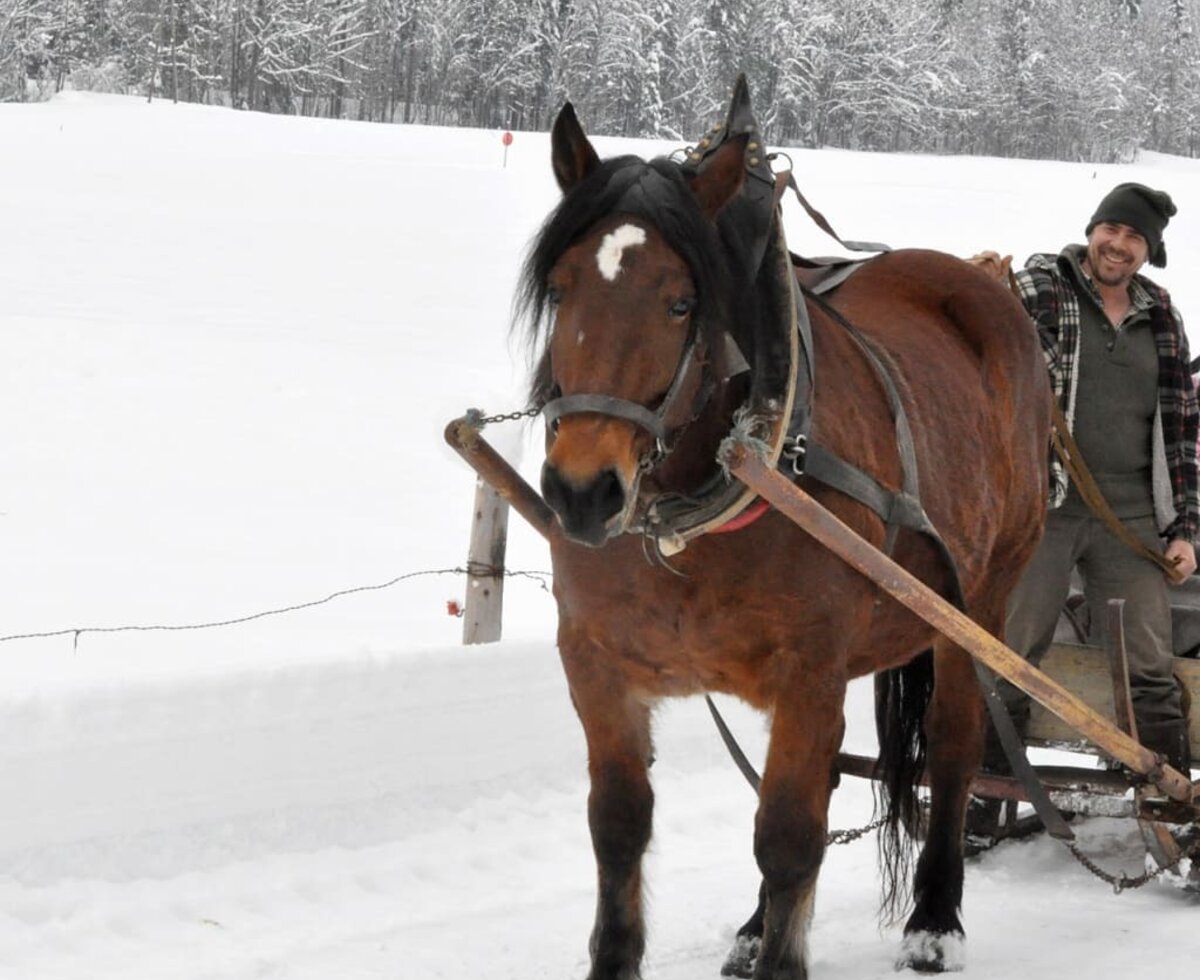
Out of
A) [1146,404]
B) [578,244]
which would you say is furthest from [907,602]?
[1146,404]

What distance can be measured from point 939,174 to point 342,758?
34724mm

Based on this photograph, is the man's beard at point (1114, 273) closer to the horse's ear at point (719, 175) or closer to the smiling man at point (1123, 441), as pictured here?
the smiling man at point (1123, 441)

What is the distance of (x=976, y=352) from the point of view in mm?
4691

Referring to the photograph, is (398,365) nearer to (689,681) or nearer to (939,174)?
(689,681)

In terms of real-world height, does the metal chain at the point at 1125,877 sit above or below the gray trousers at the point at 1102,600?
below

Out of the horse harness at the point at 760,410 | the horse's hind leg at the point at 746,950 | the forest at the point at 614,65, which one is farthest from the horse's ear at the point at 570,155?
the forest at the point at 614,65

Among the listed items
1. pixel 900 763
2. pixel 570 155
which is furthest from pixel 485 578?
pixel 570 155

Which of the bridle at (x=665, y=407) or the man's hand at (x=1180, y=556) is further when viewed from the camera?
the man's hand at (x=1180, y=556)

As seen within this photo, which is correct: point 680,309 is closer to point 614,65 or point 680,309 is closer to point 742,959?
point 742,959

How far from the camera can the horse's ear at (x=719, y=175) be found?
120 inches

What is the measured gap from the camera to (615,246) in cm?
292

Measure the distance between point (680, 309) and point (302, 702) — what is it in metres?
2.58

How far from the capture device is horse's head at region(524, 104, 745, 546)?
274 centimetres

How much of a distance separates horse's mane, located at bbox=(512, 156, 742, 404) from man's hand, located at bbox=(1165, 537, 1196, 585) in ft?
7.70
